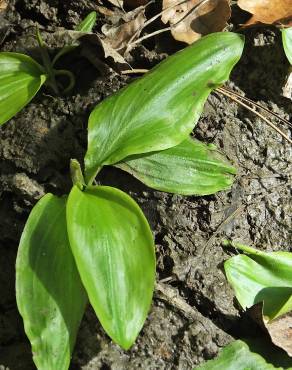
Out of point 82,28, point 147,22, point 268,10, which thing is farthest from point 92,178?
point 268,10

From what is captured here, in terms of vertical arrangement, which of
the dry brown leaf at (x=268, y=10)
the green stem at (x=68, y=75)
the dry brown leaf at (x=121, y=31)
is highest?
the dry brown leaf at (x=268, y=10)

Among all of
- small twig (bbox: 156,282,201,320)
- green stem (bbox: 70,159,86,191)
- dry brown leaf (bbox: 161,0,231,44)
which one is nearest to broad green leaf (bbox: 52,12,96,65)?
dry brown leaf (bbox: 161,0,231,44)

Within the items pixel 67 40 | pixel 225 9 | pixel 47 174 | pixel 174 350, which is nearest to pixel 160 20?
pixel 225 9

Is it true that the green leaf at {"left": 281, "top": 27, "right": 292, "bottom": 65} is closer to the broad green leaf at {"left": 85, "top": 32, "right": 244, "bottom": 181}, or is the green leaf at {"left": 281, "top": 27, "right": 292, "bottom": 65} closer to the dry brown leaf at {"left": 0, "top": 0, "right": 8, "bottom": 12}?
the broad green leaf at {"left": 85, "top": 32, "right": 244, "bottom": 181}

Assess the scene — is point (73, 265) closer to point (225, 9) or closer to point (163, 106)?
point (163, 106)

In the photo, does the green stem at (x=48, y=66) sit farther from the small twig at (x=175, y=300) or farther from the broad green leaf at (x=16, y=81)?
the small twig at (x=175, y=300)

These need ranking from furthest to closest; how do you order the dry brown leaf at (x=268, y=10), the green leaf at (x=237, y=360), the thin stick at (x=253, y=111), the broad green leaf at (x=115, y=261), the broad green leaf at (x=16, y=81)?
the dry brown leaf at (x=268, y=10), the thin stick at (x=253, y=111), the broad green leaf at (x=16, y=81), the green leaf at (x=237, y=360), the broad green leaf at (x=115, y=261)

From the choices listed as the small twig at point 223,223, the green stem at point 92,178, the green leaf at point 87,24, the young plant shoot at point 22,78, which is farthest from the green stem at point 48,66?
the small twig at point 223,223
